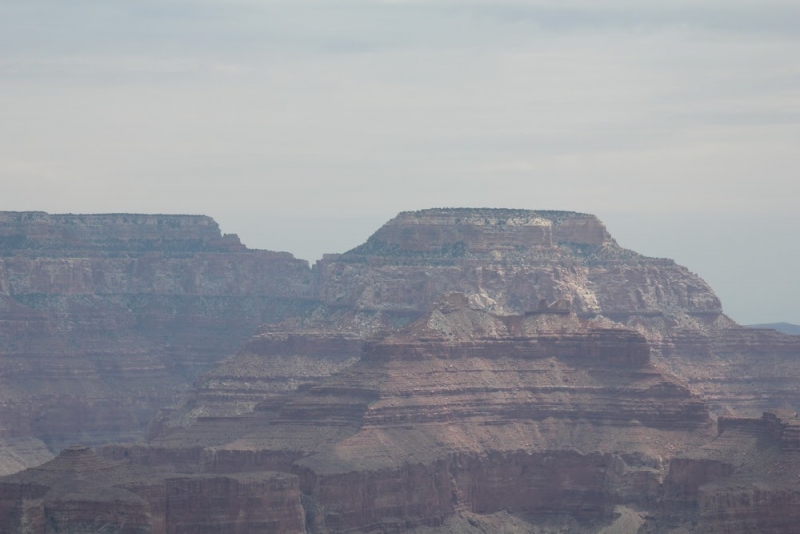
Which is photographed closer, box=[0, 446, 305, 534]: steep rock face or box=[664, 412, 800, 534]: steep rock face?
box=[0, 446, 305, 534]: steep rock face

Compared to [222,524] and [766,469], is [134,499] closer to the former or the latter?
[222,524]

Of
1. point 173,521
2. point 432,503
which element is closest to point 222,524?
point 173,521

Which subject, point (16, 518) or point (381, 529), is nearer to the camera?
point (16, 518)

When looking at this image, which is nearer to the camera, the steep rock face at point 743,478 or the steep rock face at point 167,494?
the steep rock face at point 167,494

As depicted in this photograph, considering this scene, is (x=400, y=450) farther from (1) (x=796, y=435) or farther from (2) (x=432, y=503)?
(1) (x=796, y=435)

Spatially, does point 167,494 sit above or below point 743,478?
below

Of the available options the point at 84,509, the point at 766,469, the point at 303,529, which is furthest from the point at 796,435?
the point at 84,509

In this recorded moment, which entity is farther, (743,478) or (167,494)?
(743,478)

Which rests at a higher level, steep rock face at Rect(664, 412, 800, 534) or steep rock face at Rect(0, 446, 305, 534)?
steep rock face at Rect(664, 412, 800, 534)

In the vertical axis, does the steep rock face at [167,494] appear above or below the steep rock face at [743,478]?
below
